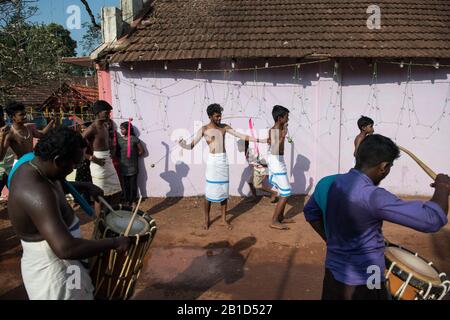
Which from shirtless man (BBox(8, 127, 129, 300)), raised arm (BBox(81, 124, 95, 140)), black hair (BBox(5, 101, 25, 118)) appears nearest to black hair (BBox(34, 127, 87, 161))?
shirtless man (BBox(8, 127, 129, 300))

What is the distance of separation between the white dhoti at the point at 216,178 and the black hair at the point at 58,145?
12.0 ft

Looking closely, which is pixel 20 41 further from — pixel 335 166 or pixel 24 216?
pixel 24 216

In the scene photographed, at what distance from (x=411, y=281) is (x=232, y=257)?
8.74ft

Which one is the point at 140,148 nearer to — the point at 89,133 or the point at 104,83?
the point at 104,83

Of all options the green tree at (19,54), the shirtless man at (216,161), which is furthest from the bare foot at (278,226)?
the green tree at (19,54)

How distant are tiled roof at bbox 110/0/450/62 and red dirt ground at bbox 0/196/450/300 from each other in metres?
3.27

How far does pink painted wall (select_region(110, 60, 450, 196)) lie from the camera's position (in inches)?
289

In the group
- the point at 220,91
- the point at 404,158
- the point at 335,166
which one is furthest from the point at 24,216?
the point at 404,158

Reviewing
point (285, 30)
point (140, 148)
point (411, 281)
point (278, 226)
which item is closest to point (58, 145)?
point (411, 281)

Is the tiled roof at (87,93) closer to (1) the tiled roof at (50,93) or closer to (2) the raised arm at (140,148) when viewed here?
(1) the tiled roof at (50,93)

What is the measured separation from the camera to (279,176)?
228 inches

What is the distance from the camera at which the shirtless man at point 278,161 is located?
5703mm

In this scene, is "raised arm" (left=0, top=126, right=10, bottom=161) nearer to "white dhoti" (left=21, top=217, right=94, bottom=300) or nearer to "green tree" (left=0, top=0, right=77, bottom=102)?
"white dhoti" (left=21, top=217, right=94, bottom=300)

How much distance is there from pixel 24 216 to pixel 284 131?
14.4 ft
